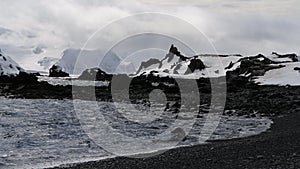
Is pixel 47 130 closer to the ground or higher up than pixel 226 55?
closer to the ground

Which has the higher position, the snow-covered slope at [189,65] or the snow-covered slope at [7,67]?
the snow-covered slope at [189,65]

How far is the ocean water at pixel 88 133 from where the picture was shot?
55.7 ft

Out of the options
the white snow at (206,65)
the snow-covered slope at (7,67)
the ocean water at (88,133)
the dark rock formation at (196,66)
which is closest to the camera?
the ocean water at (88,133)

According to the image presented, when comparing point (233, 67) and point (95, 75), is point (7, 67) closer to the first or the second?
point (233, 67)

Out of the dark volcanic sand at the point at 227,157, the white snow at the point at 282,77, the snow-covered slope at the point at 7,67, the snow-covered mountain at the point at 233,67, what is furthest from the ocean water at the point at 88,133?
the snow-covered slope at the point at 7,67

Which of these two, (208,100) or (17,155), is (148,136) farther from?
(208,100)

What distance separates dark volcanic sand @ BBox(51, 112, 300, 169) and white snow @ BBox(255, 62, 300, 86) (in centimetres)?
4433

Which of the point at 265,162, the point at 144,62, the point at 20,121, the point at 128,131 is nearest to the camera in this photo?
the point at 265,162

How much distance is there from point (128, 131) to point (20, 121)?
8.97 metres

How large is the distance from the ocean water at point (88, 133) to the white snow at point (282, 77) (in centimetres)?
3201

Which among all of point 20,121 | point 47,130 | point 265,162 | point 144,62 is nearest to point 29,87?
point 20,121

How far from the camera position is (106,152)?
688 inches

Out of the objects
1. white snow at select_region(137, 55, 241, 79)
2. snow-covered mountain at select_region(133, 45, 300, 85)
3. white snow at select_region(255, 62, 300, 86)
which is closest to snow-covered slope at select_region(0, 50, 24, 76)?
snow-covered mountain at select_region(133, 45, 300, 85)

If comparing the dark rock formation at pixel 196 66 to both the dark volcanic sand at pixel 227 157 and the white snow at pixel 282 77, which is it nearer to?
the white snow at pixel 282 77
